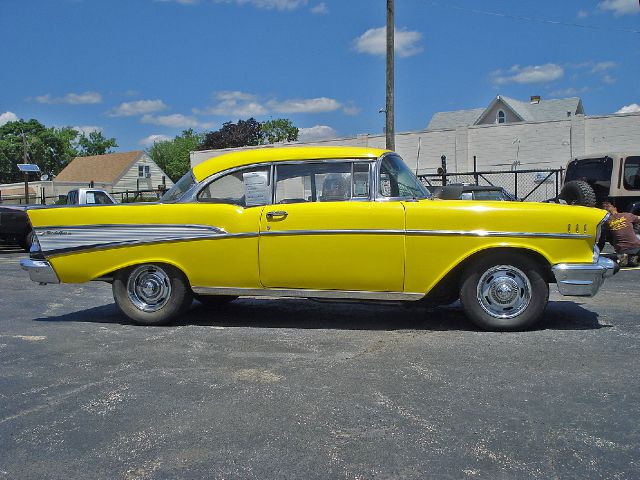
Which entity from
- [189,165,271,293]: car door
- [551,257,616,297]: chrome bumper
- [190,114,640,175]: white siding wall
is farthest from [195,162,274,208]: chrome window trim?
[190,114,640,175]: white siding wall

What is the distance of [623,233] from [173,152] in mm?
80281

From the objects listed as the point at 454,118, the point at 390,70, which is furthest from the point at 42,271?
the point at 454,118

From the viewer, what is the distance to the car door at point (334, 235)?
5.24 meters

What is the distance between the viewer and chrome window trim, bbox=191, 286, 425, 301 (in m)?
5.30

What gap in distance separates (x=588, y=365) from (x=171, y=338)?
3.35 m

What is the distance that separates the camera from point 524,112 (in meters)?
47.9

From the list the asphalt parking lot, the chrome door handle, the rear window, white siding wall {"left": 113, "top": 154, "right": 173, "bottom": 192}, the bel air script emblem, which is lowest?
the asphalt parking lot

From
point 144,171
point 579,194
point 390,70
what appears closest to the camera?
point 579,194

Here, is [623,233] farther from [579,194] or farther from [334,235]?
[334,235]

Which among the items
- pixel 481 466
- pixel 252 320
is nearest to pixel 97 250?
pixel 252 320

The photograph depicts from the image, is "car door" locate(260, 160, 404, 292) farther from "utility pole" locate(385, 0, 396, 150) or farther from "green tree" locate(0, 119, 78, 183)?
"green tree" locate(0, 119, 78, 183)

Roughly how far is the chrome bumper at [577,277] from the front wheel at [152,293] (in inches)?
131

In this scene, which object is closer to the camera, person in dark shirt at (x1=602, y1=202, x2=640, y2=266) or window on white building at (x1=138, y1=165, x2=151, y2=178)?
person in dark shirt at (x1=602, y1=202, x2=640, y2=266)

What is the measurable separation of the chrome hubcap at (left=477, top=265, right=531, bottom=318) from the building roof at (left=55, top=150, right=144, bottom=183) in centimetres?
5726
